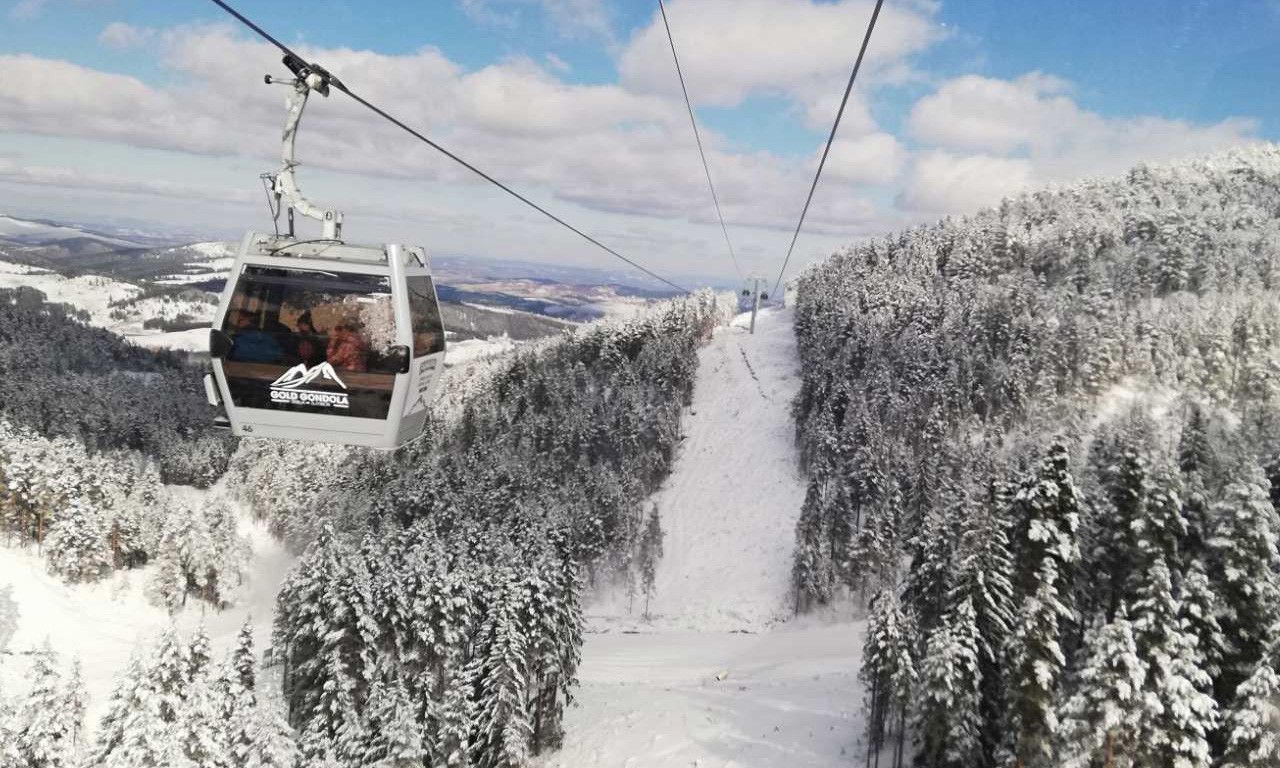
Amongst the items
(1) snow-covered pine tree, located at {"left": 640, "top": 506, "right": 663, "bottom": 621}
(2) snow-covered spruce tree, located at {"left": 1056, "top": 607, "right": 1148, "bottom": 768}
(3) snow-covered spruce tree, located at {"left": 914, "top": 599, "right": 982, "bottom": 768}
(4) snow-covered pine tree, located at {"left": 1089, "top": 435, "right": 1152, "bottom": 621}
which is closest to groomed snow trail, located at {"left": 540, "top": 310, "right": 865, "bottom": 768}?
(1) snow-covered pine tree, located at {"left": 640, "top": 506, "right": 663, "bottom": 621}

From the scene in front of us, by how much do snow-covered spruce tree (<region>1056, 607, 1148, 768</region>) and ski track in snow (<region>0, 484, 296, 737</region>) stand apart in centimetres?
5696

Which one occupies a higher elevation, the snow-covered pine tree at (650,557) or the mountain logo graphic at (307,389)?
the mountain logo graphic at (307,389)

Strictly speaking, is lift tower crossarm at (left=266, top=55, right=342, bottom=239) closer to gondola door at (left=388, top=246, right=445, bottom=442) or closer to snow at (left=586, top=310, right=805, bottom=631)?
gondola door at (left=388, top=246, right=445, bottom=442)

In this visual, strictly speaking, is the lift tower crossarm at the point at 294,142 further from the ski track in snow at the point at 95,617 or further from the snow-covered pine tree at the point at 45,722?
the ski track in snow at the point at 95,617

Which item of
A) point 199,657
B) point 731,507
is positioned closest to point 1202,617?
point 199,657

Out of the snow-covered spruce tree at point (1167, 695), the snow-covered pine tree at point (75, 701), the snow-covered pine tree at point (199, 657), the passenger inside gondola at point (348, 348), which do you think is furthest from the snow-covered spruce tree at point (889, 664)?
the snow-covered pine tree at point (75, 701)

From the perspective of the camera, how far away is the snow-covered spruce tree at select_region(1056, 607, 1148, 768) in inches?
856

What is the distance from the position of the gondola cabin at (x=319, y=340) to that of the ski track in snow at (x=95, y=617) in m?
55.9

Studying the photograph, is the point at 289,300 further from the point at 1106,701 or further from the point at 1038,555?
the point at 1038,555

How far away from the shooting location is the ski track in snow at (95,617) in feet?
191

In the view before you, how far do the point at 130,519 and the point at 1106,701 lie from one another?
85974 millimetres

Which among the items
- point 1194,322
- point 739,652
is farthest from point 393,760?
point 1194,322

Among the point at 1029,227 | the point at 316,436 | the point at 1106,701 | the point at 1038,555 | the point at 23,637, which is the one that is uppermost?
the point at 1029,227

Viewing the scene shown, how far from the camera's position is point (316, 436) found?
10438mm
